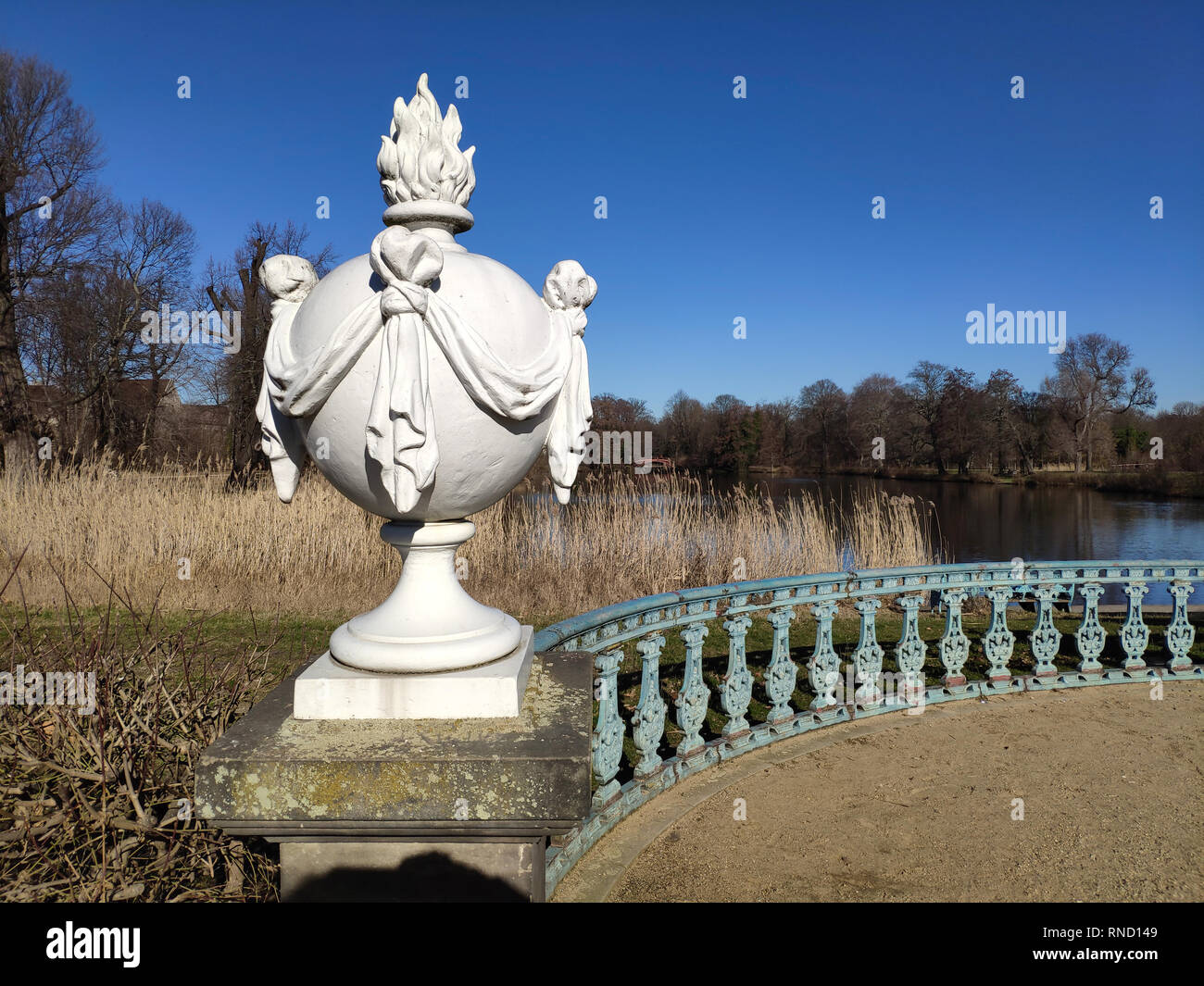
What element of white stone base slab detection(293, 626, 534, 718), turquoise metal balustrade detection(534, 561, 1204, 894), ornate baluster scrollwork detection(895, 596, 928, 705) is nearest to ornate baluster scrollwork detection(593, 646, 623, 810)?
turquoise metal balustrade detection(534, 561, 1204, 894)

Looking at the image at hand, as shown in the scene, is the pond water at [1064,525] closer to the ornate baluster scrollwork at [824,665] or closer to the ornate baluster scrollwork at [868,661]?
the ornate baluster scrollwork at [868,661]

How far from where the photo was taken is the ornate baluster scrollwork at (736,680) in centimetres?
385

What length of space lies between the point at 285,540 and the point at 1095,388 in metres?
34.9

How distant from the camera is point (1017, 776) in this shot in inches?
143

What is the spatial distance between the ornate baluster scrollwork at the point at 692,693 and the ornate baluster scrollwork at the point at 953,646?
194 cm

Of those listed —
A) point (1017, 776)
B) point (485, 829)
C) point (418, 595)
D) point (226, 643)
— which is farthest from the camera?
point (226, 643)

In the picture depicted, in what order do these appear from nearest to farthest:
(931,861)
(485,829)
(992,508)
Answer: (485,829), (931,861), (992,508)

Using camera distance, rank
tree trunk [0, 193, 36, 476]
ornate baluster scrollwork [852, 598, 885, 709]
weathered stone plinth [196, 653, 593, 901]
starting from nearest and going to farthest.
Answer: weathered stone plinth [196, 653, 593, 901]
ornate baluster scrollwork [852, 598, 885, 709]
tree trunk [0, 193, 36, 476]

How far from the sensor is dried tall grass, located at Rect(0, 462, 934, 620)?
8.62 meters

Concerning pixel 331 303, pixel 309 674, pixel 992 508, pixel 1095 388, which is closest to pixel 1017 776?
pixel 309 674

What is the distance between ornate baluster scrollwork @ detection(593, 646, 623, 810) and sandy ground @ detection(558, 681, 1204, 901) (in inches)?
8.2

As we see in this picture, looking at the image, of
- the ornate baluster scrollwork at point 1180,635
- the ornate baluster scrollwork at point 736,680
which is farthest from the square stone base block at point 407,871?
the ornate baluster scrollwork at point 1180,635

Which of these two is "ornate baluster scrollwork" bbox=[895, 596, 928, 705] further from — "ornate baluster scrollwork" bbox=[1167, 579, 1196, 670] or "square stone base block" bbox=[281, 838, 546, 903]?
"square stone base block" bbox=[281, 838, 546, 903]
